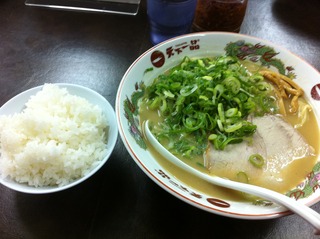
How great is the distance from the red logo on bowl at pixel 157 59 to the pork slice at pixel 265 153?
47cm

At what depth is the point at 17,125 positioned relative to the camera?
105 centimetres

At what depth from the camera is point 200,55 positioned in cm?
141

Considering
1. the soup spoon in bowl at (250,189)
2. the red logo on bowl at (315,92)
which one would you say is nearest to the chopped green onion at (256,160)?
the soup spoon in bowl at (250,189)

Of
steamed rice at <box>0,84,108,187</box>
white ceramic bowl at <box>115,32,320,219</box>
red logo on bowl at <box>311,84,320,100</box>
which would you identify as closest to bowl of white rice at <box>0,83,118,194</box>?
steamed rice at <box>0,84,108,187</box>

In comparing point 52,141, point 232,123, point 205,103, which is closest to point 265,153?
point 232,123

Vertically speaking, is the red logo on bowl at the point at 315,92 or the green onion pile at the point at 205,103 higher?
the red logo on bowl at the point at 315,92

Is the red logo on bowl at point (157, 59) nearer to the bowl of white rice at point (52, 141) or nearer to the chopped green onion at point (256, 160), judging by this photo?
the bowl of white rice at point (52, 141)

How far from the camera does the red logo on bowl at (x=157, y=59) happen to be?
1285mm

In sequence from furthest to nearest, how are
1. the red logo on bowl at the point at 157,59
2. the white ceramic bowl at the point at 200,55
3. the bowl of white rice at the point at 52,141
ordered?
the red logo on bowl at the point at 157,59 < the bowl of white rice at the point at 52,141 < the white ceramic bowl at the point at 200,55

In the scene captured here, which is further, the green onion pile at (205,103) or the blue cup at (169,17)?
the blue cup at (169,17)

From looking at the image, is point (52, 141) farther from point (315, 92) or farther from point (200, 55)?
point (315, 92)

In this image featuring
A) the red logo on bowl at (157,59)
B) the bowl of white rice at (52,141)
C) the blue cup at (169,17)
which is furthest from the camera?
the blue cup at (169,17)

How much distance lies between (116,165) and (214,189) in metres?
0.43

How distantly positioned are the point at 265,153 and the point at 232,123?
0.17 m
